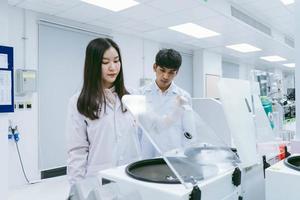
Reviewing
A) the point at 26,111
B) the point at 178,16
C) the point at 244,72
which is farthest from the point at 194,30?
the point at 244,72

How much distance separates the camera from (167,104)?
93 centimetres

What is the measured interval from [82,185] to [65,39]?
3.80 meters

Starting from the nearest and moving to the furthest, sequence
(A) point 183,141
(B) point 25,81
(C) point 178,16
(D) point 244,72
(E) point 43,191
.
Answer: (A) point 183,141, (E) point 43,191, (B) point 25,81, (C) point 178,16, (D) point 244,72

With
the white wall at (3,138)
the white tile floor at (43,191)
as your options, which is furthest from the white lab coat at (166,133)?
the white tile floor at (43,191)

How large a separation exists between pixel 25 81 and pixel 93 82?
2620 mm

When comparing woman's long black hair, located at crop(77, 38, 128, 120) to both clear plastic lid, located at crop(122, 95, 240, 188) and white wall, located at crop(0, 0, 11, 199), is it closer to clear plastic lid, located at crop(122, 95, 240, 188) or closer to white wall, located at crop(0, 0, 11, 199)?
clear plastic lid, located at crop(122, 95, 240, 188)

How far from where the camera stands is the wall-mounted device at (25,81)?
352 centimetres

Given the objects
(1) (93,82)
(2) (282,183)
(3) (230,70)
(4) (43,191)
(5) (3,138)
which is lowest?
(4) (43,191)

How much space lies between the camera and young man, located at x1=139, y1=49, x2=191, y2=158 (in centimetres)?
82

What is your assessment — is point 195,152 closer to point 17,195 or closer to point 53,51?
point 17,195

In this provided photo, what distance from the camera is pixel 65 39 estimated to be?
4160 millimetres

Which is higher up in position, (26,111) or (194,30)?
(194,30)

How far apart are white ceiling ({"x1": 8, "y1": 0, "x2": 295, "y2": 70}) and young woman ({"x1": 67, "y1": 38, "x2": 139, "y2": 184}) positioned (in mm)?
2392

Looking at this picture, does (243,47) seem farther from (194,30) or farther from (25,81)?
(25,81)
